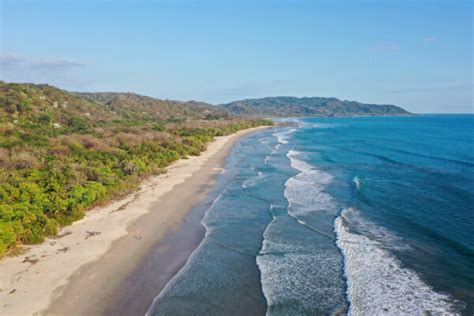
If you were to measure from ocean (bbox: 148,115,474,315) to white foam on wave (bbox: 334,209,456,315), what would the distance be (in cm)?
4

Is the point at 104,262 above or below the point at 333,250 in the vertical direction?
above

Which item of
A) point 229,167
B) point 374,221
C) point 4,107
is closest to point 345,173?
point 229,167

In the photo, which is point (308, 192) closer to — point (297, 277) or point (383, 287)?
point (297, 277)

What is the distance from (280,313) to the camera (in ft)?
37.4

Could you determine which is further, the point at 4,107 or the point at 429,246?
the point at 4,107

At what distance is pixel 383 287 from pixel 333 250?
3582 millimetres

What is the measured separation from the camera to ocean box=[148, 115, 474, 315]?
12.1m

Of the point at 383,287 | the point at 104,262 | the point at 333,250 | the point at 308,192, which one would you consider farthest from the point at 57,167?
the point at 383,287

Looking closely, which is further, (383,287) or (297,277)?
(297,277)

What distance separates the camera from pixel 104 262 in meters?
14.9

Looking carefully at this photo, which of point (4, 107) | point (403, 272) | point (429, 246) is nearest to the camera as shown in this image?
point (403, 272)

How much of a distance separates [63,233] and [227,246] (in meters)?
8.23

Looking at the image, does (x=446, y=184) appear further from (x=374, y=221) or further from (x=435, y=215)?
(x=374, y=221)

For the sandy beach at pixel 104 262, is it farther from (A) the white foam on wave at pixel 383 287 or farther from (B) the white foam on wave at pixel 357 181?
(B) the white foam on wave at pixel 357 181
